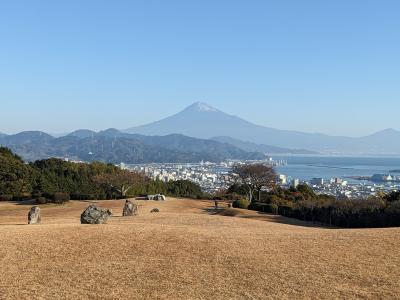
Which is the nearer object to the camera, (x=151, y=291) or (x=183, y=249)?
(x=151, y=291)

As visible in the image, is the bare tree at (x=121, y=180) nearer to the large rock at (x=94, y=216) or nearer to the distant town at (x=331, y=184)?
the distant town at (x=331, y=184)

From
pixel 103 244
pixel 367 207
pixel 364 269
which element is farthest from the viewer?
pixel 367 207

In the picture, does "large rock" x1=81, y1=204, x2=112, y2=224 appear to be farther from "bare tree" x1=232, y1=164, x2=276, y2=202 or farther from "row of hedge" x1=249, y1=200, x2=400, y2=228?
"bare tree" x1=232, y1=164, x2=276, y2=202

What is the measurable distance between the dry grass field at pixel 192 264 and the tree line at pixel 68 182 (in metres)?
26.8

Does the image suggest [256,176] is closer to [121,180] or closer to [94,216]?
[121,180]

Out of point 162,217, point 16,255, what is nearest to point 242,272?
point 16,255

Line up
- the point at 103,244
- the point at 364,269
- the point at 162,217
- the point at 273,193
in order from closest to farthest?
the point at 364,269, the point at 103,244, the point at 162,217, the point at 273,193

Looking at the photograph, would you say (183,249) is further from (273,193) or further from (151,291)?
(273,193)

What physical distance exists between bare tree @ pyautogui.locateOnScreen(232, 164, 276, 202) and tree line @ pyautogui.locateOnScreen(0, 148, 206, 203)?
272 inches

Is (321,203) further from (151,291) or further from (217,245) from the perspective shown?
(151,291)

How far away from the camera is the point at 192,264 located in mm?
12789

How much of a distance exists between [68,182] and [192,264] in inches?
1900

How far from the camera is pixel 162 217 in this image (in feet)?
87.1

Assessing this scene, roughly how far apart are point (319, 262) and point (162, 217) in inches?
573
